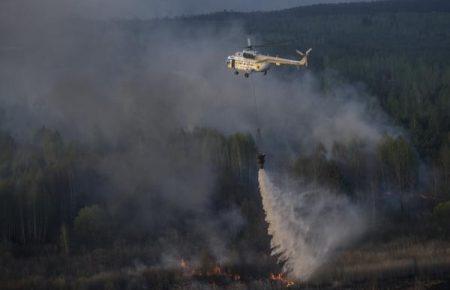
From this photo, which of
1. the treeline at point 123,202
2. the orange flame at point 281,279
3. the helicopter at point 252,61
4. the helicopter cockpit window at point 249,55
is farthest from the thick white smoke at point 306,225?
the helicopter cockpit window at point 249,55

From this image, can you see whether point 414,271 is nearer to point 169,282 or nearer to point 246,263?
point 246,263

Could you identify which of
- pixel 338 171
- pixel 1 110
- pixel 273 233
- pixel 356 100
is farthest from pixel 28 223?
pixel 356 100

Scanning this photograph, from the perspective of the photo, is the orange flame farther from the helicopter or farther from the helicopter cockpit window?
the helicopter cockpit window

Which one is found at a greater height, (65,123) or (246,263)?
(65,123)

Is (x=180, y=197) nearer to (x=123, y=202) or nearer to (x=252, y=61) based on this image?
(x=123, y=202)

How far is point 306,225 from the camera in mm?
65000

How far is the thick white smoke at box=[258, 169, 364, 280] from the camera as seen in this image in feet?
199

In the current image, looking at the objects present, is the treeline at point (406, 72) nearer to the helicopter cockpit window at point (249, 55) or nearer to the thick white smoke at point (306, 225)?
the thick white smoke at point (306, 225)

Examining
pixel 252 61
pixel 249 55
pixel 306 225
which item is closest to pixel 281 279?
pixel 306 225

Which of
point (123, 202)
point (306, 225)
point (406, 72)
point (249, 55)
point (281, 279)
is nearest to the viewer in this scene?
point (281, 279)

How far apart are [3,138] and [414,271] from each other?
186ft

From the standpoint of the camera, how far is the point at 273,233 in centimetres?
6262

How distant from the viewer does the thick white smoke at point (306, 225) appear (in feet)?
199

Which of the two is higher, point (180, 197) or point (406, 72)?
point (406, 72)
